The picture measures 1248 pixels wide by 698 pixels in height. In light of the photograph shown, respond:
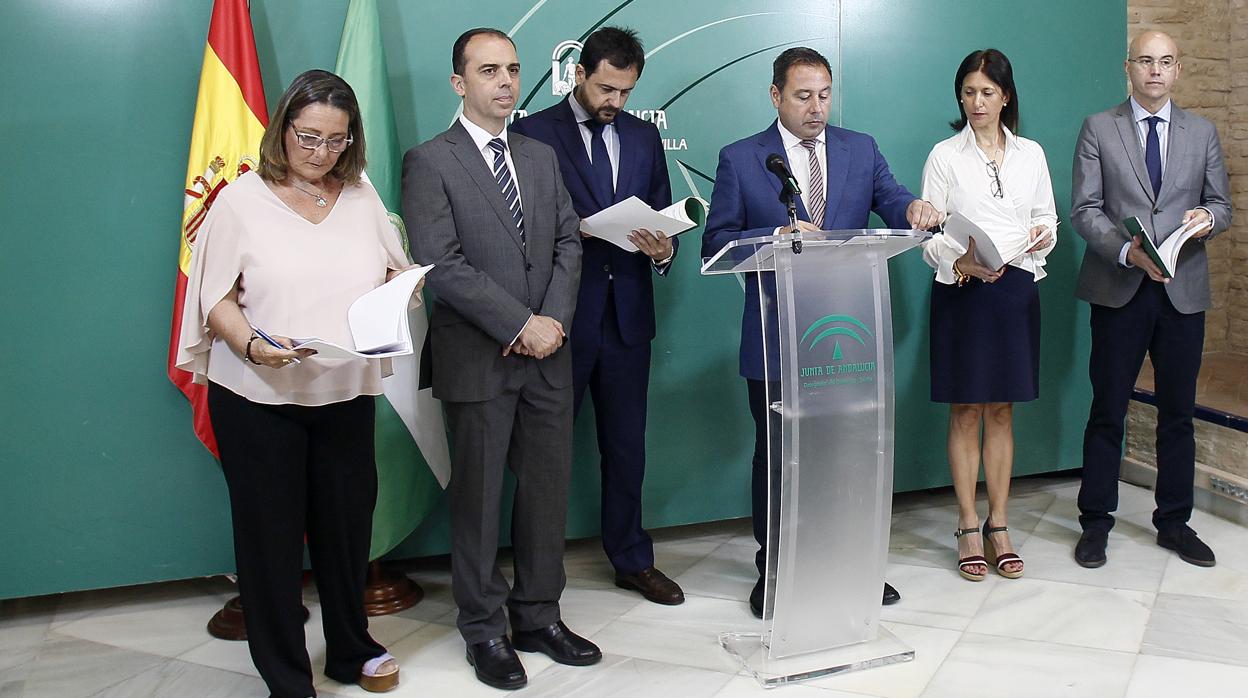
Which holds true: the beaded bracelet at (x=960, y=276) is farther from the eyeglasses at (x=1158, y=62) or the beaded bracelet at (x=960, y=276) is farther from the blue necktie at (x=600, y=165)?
the blue necktie at (x=600, y=165)

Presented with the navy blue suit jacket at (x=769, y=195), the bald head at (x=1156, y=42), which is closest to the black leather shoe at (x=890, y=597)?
the navy blue suit jacket at (x=769, y=195)

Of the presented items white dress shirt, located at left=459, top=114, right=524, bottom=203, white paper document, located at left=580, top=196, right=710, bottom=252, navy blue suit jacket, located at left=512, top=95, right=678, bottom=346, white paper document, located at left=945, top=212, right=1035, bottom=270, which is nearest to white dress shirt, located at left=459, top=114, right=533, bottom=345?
white dress shirt, located at left=459, top=114, right=524, bottom=203

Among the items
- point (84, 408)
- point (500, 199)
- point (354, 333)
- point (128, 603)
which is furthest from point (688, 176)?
point (128, 603)

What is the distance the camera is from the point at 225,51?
10.8 feet

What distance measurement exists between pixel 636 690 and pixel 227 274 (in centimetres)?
154

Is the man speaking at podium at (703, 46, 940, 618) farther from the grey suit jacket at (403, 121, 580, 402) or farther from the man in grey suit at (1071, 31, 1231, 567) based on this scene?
the man in grey suit at (1071, 31, 1231, 567)

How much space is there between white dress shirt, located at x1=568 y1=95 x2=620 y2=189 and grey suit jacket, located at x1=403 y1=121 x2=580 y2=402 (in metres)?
0.35

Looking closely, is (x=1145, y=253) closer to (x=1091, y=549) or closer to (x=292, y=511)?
(x=1091, y=549)

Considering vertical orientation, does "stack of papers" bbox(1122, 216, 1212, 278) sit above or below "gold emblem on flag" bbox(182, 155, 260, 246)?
below

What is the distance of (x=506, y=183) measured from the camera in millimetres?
2916

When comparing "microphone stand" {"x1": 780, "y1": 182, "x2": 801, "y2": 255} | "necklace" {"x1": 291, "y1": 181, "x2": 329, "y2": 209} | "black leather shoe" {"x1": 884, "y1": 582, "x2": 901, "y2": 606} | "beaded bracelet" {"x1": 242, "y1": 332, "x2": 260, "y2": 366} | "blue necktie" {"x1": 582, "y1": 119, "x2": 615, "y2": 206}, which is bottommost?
"black leather shoe" {"x1": 884, "y1": 582, "x2": 901, "y2": 606}

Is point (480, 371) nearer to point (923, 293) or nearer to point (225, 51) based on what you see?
point (225, 51)

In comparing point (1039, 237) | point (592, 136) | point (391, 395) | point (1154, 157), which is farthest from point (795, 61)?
point (391, 395)

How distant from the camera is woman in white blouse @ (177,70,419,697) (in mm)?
2510
